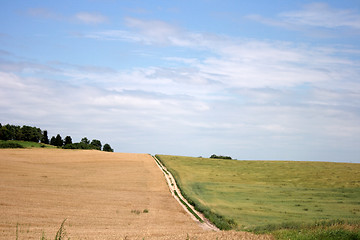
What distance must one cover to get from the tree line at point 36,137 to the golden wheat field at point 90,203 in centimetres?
2797

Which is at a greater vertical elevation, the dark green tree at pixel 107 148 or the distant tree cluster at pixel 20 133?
the distant tree cluster at pixel 20 133

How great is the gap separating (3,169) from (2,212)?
64.8 feet

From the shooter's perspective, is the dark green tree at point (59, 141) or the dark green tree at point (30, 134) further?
the dark green tree at point (59, 141)

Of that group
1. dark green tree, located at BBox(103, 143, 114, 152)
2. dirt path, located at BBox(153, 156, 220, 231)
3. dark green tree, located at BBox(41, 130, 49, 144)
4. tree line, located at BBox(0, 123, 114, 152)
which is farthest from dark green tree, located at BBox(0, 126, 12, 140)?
dirt path, located at BBox(153, 156, 220, 231)

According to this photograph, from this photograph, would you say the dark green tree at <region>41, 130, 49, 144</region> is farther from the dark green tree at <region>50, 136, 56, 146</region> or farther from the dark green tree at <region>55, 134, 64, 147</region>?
the dark green tree at <region>55, 134, 64, 147</region>

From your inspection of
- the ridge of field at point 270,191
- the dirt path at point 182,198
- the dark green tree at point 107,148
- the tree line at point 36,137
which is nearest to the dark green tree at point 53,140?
the tree line at point 36,137

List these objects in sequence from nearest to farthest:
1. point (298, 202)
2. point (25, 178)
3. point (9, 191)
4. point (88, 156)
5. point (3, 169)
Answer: point (9, 191), point (298, 202), point (25, 178), point (3, 169), point (88, 156)

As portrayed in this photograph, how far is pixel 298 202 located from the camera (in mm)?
29234

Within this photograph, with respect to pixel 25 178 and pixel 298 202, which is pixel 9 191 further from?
pixel 298 202

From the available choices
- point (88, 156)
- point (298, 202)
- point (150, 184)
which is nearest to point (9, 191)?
point (150, 184)

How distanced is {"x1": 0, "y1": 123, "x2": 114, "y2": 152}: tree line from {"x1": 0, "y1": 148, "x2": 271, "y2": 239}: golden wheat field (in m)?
28.0

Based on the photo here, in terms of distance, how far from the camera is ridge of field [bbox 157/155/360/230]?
23766mm

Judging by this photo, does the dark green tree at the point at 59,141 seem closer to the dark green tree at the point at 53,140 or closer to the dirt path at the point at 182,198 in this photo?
the dark green tree at the point at 53,140

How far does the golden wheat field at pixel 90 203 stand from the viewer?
17547 millimetres
